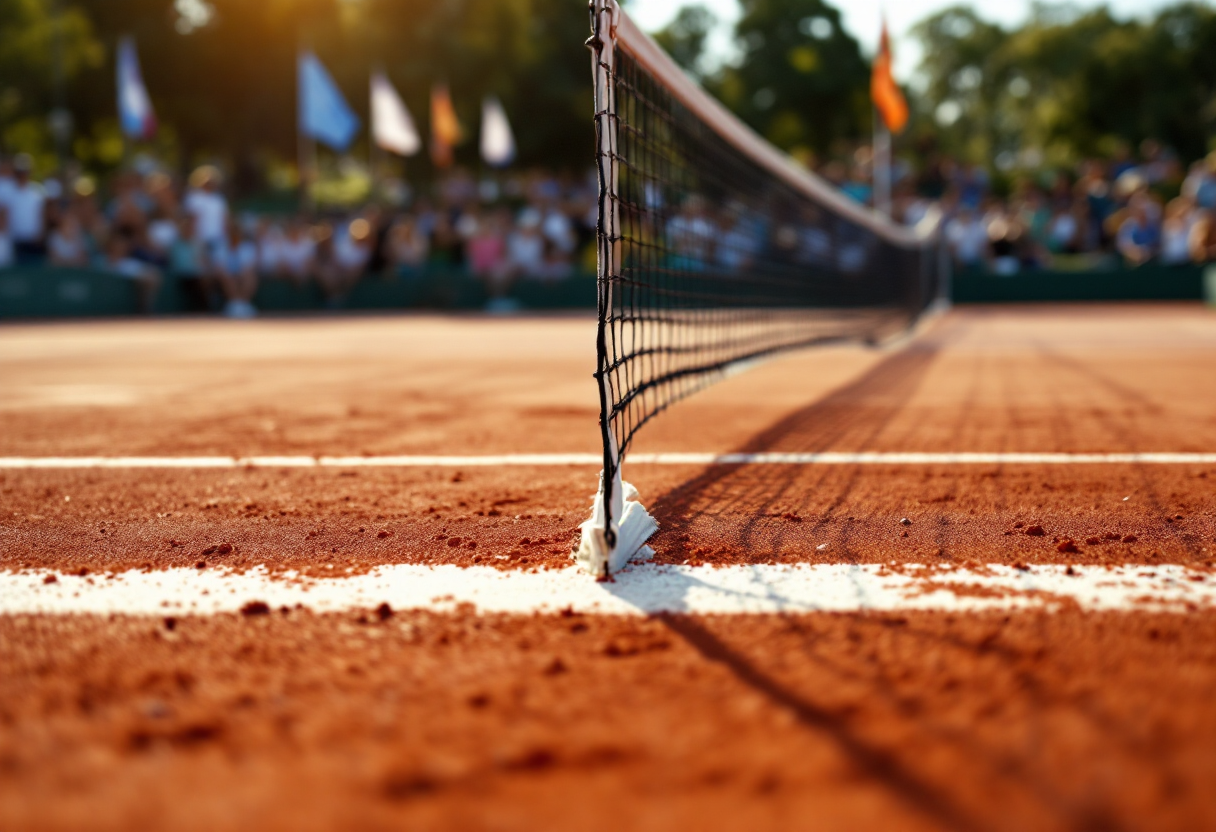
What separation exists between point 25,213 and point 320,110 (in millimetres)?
6940

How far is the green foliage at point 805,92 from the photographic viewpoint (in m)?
55.3

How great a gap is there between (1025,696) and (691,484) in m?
1.80

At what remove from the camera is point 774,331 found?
966cm

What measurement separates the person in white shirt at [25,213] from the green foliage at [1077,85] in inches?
1830

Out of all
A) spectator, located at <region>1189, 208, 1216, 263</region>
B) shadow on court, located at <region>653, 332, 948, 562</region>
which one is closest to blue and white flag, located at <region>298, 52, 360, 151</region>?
spectator, located at <region>1189, 208, 1216, 263</region>

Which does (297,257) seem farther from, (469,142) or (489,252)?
(469,142)

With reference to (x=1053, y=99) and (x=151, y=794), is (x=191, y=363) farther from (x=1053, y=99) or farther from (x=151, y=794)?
(x=1053, y=99)

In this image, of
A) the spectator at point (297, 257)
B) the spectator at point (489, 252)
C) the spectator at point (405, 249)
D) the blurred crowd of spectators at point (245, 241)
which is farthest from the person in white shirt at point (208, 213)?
the spectator at point (489, 252)

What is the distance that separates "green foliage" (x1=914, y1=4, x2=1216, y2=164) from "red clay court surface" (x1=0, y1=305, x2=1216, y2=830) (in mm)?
53729

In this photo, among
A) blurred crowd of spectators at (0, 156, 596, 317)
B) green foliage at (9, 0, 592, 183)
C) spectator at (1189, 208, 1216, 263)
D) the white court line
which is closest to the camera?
the white court line

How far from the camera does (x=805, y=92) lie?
181 ft

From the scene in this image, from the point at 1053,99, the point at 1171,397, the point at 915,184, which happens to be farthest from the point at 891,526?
the point at 1053,99

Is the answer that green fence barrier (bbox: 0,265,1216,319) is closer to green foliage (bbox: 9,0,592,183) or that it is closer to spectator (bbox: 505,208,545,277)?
spectator (bbox: 505,208,545,277)

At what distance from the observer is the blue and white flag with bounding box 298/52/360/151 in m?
22.1
